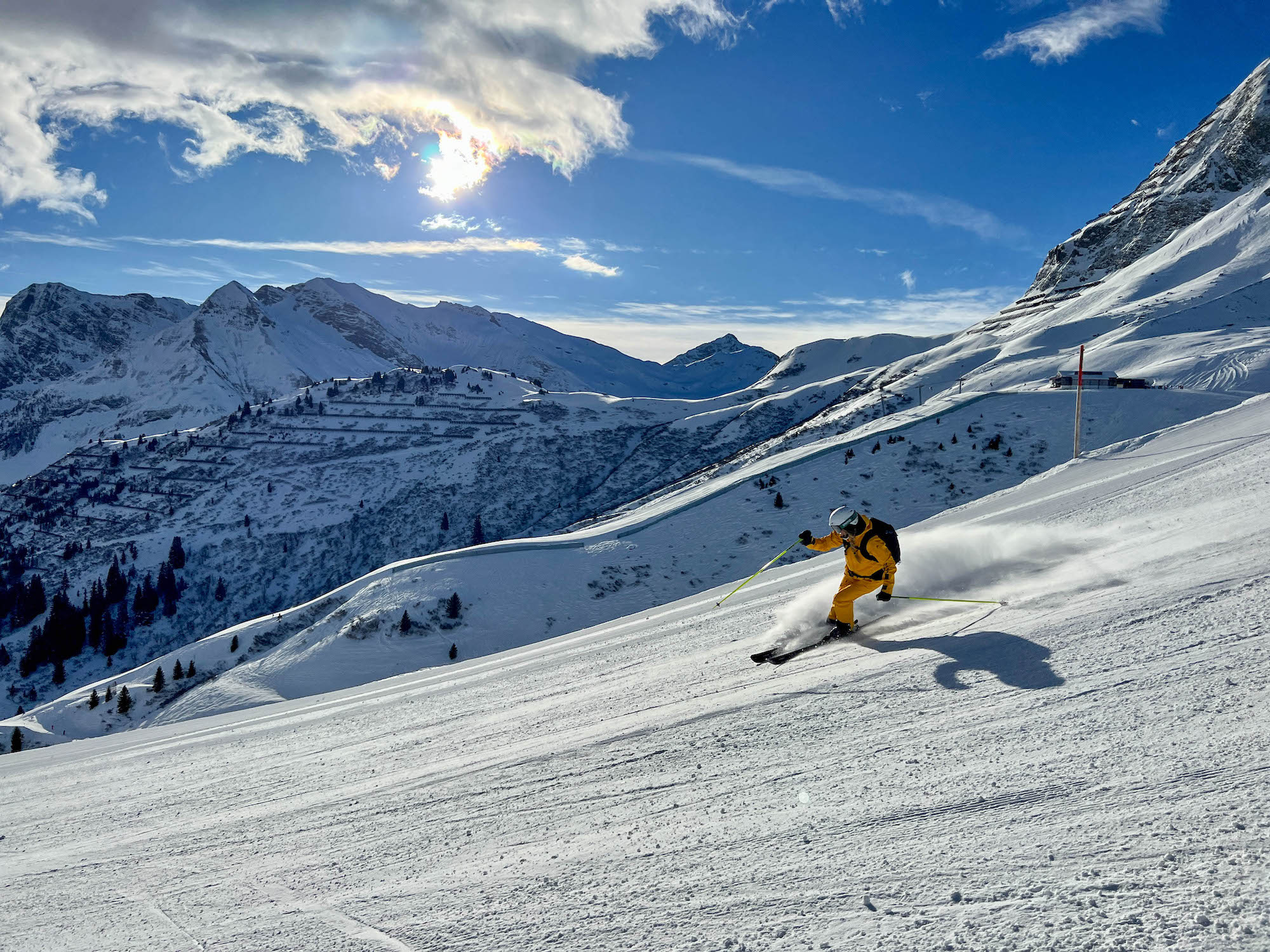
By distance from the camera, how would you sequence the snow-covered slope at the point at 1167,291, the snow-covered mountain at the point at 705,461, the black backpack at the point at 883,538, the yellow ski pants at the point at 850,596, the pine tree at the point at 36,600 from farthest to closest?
the pine tree at the point at 36,600 < the snow-covered slope at the point at 1167,291 < the snow-covered mountain at the point at 705,461 < the yellow ski pants at the point at 850,596 < the black backpack at the point at 883,538

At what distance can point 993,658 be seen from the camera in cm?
651

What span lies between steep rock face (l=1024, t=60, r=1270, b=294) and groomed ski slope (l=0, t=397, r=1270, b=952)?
191000mm

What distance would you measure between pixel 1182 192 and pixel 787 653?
212m

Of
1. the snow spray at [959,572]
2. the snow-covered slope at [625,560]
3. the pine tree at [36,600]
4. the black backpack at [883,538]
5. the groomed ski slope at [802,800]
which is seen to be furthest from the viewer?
the pine tree at [36,600]

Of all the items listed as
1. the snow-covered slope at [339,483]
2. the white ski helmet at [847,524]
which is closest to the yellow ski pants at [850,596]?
the white ski helmet at [847,524]

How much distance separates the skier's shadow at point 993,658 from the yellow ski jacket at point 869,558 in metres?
1.08

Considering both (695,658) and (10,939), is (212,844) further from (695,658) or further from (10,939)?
(695,658)

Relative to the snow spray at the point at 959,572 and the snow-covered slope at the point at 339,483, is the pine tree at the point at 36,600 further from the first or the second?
the snow spray at the point at 959,572

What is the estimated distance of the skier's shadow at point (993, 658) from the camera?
586 cm

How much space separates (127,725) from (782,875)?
42.3 metres

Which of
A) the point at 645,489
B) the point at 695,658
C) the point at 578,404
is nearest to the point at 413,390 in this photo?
the point at 578,404

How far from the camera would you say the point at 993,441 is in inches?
1574

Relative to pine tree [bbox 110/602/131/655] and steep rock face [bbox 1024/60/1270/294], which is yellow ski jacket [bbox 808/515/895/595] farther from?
steep rock face [bbox 1024/60/1270/294]

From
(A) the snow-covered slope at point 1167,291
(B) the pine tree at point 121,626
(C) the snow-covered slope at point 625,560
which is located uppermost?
(A) the snow-covered slope at point 1167,291
